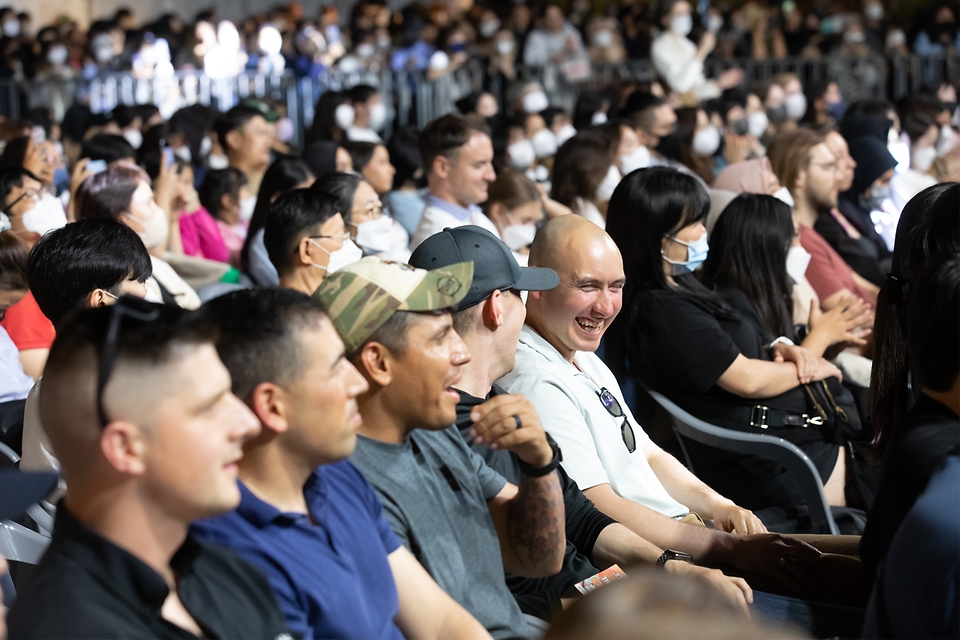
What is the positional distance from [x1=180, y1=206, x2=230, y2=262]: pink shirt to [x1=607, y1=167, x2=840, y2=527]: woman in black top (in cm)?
312

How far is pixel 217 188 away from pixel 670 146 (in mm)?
3496

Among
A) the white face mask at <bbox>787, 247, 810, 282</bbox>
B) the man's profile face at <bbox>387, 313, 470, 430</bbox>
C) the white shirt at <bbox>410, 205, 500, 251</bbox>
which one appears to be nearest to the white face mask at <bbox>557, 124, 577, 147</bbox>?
the white shirt at <bbox>410, 205, 500, 251</bbox>

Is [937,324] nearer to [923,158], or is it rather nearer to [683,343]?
[683,343]

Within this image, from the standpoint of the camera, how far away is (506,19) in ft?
52.0

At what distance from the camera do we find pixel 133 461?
150 centimetres

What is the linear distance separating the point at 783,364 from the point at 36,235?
3.04 metres

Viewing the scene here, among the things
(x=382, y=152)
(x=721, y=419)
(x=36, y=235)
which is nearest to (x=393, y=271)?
(x=721, y=419)

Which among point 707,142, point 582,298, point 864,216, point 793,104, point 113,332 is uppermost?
point 113,332

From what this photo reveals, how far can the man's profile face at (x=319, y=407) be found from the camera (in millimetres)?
1804

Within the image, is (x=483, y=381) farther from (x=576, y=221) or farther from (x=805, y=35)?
(x=805, y=35)

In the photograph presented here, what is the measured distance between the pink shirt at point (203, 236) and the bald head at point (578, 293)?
3.59 meters

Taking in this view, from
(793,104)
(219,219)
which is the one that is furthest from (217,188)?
(793,104)

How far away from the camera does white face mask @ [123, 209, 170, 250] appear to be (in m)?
4.59

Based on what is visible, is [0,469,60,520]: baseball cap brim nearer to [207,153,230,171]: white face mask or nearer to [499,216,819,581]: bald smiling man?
[499,216,819,581]: bald smiling man
